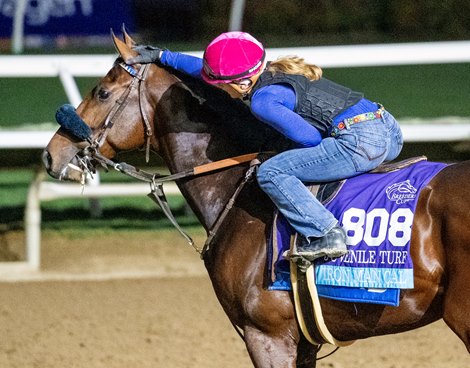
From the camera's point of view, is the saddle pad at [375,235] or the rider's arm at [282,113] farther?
the rider's arm at [282,113]

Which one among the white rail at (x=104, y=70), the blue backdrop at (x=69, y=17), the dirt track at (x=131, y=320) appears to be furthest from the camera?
the blue backdrop at (x=69, y=17)

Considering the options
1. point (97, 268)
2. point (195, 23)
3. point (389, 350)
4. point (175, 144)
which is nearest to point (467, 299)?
point (175, 144)

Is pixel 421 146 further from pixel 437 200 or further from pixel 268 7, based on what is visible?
pixel 268 7

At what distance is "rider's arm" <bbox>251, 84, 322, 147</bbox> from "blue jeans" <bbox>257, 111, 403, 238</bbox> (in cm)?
8

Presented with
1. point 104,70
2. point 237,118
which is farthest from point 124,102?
point 104,70

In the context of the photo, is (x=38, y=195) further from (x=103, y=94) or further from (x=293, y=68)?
(x=293, y=68)

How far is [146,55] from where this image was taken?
14.9 ft

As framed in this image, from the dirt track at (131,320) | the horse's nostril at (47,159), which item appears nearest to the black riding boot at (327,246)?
the horse's nostril at (47,159)

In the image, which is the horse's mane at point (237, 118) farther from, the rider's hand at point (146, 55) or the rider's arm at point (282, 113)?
the rider's arm at point (282, 113)

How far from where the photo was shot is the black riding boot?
401 cm

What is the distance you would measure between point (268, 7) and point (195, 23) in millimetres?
1431

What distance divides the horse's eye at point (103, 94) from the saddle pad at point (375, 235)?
113cm

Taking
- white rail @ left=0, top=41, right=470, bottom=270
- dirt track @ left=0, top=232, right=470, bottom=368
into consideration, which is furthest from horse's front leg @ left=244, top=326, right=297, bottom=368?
white rail @ left=0, top=41, right=470, bottom=270

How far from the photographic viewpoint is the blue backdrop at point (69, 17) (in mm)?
15680
